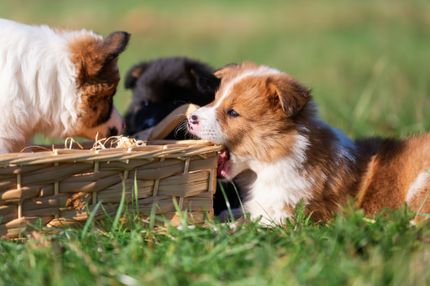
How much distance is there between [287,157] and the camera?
15.8ft

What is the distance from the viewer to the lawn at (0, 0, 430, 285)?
137 inches

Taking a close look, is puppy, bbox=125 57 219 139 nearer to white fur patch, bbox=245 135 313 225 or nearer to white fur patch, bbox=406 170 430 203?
white fur patch, bbox=245 135 313 225

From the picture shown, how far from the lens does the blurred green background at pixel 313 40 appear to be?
876 centimetres

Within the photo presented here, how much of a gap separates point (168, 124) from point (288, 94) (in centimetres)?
101

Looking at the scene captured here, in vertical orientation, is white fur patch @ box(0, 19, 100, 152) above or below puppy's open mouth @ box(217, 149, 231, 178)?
above

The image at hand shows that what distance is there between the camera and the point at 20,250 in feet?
13.0

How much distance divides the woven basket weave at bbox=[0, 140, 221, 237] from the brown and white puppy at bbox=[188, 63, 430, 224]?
0.94ft

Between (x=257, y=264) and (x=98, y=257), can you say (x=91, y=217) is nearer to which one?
(x=98, y=257)

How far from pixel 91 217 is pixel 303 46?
1119 centimetres

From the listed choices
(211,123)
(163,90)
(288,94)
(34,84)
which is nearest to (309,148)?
(288,94)

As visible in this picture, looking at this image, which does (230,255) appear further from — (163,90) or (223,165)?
(163,90)

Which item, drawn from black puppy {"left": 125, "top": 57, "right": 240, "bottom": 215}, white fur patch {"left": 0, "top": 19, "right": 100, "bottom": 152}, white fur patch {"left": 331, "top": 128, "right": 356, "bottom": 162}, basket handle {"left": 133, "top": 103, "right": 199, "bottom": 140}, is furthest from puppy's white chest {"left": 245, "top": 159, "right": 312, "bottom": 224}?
white fur patch {"left": 0, "top": 19, "right": 100, "bottom": 152}

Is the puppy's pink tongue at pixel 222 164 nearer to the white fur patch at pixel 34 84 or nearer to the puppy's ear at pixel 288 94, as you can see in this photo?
the puppy's ear at pixel 288 94

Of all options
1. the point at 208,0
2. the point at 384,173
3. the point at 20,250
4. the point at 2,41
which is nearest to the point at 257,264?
the point at 20,250
